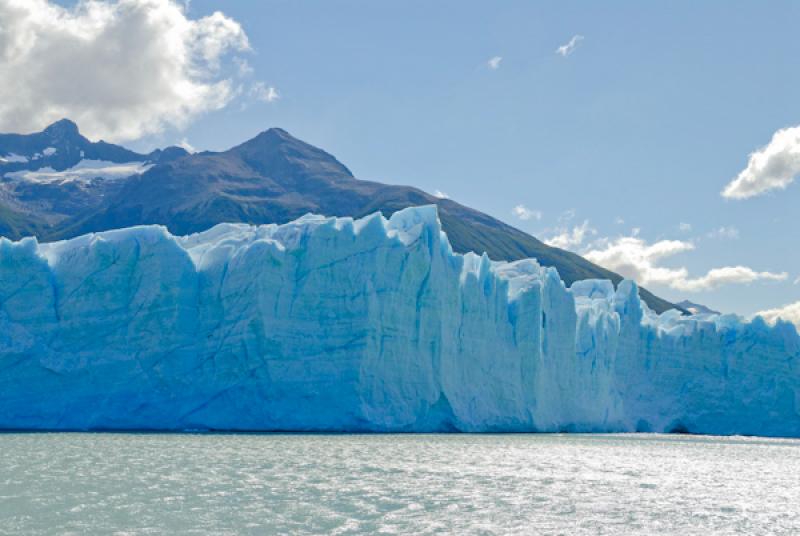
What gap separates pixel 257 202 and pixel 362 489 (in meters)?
118

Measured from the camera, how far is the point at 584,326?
Result: 44.2 meters

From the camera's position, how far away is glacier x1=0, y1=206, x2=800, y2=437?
31.6 metres

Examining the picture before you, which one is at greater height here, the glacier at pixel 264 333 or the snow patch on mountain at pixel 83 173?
the snow patch on mountain at pixel 83 173

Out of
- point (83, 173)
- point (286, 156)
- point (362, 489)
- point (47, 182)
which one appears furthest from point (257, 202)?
point (362, 489)

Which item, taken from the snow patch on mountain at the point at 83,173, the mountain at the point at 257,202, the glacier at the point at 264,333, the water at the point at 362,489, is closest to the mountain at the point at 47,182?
the snow patch on mountain at the point at 83,173

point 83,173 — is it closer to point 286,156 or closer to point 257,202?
point 286,156

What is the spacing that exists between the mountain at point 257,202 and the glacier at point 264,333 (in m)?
82.5

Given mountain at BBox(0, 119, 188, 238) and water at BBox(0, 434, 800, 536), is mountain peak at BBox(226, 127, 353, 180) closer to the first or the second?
mountain at BBox(0, 119, 188, 238)

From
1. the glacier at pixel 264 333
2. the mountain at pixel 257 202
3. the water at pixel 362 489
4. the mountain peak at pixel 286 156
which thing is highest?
the mountain peak at pixel 286 156

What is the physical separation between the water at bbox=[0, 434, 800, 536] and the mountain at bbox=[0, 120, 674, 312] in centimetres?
9513

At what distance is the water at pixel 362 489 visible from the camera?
44.2 feet

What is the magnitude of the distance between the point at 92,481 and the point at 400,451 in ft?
34.7

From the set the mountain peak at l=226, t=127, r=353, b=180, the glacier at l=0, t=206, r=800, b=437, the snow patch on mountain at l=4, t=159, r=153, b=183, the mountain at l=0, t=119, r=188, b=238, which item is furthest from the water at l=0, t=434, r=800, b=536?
the snow patch on mountain at l=4, t=159, r=153, b=183

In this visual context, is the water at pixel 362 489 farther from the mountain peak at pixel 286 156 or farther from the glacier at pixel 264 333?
the mountain peak at pixel 286 156
